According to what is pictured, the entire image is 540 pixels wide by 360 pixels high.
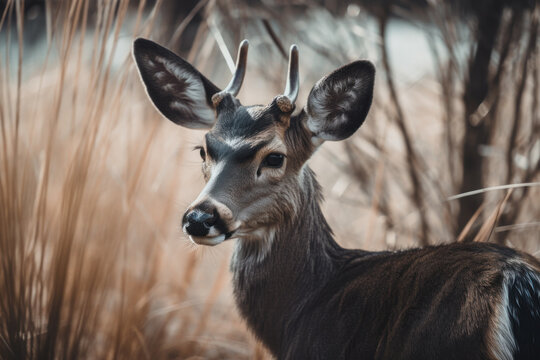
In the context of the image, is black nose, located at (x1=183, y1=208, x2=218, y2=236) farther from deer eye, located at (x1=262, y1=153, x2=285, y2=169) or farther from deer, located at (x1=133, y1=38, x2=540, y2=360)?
deer eye, located at (x1=262, y1=153, x2=285, y2=169)

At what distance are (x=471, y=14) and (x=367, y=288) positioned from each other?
175cm

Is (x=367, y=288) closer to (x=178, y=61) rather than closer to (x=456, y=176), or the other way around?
(x=178, y=61)

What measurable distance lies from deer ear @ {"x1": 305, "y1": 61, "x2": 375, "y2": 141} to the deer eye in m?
0.17

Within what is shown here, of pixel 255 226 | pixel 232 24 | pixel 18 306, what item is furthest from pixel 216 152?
pixel 232 24

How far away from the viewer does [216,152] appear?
6.64 feet

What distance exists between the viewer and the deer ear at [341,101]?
6.63ft

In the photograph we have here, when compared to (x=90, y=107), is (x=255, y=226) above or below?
below

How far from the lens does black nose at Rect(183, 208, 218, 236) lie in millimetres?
1743

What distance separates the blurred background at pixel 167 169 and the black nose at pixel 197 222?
0.34 meters

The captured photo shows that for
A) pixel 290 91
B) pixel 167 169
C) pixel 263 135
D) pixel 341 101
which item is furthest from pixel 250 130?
pixel 167 169

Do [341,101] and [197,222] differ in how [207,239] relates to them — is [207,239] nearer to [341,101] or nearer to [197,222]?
[197,222]

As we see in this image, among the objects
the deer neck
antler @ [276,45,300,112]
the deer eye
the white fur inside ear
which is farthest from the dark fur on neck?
the white fur inside ear

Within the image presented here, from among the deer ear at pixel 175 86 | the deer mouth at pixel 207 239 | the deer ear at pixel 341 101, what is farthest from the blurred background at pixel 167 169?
the deer ear at pixel 341 101

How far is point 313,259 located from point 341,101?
0.55 metres
